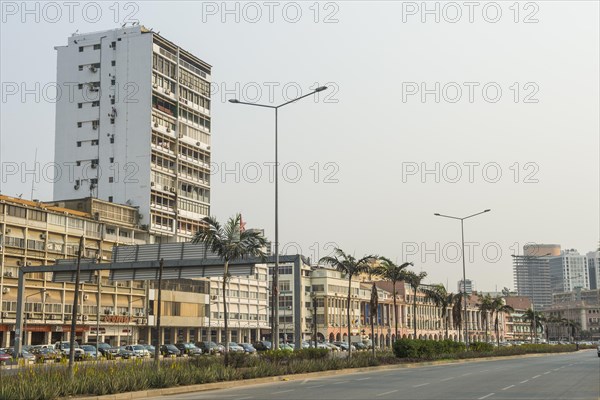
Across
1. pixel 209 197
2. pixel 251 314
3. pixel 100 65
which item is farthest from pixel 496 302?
pixel 100 65

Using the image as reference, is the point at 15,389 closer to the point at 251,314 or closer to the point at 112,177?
the point at 112,177

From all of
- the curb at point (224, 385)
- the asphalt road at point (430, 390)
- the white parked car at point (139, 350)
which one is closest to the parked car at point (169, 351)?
the white parked car at point (139, 350)

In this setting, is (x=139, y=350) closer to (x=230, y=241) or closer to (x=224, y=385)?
(x=230, y=241)

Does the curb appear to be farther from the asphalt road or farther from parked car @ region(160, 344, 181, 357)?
parked car @ region(160, 344, 181, 357)

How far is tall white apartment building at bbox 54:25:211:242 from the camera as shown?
108 m

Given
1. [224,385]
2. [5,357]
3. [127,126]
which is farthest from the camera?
[127,126]

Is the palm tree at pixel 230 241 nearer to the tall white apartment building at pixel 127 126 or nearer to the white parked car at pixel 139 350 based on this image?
the white parked car at pixel 139 350

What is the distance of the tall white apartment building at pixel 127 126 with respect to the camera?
353ft

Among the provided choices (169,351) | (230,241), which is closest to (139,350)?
(169,351)

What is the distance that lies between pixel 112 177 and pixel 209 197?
1843 centimetres

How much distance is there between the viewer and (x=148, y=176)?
107 metres

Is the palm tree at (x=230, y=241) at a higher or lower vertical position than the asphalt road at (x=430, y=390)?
higher

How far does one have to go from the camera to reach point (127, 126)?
10825cm

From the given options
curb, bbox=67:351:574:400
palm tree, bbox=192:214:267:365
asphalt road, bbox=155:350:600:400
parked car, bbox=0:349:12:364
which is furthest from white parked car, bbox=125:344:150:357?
asphalt road, bbox=155:350:600:400
